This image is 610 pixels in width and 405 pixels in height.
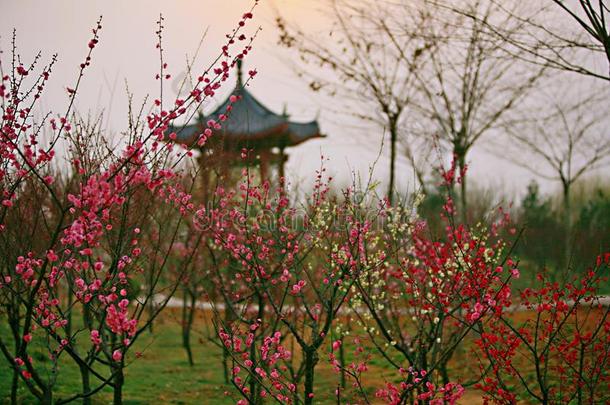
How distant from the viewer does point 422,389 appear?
5.03 metres

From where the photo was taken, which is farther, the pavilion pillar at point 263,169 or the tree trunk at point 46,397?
the pavilion pillar at point 263,169

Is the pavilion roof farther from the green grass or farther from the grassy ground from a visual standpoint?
the grassy ground

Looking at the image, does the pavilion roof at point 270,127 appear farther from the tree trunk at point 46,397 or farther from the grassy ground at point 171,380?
the tree trunk at point 46,397

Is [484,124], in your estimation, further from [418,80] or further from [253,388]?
[253,388]

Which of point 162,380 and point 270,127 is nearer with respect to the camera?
point 162,380

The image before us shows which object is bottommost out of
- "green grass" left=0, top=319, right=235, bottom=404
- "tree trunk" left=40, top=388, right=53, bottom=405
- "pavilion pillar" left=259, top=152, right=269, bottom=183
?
"green grass" left=0, top=319, right=235, bottom=404

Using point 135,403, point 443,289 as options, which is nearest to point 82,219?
point 443,289

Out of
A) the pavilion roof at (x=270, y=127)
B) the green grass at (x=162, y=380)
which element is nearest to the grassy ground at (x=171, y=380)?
the green grass at (x=162, y=380)

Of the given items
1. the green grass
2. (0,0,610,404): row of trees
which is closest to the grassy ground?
the green grass

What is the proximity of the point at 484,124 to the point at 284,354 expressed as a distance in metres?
8.08

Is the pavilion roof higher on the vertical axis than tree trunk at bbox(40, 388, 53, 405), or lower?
higher

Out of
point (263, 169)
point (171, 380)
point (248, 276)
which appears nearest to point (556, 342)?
point (248, 276)

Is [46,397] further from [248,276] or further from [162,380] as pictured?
[162,380]

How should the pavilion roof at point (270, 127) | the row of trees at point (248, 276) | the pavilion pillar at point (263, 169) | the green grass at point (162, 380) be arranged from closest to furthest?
the row of trees at point (248, 276), the green grass at point (162, 380), the pavilion pillar at point (263, 169), the pavilion roof at point (270, 127)
